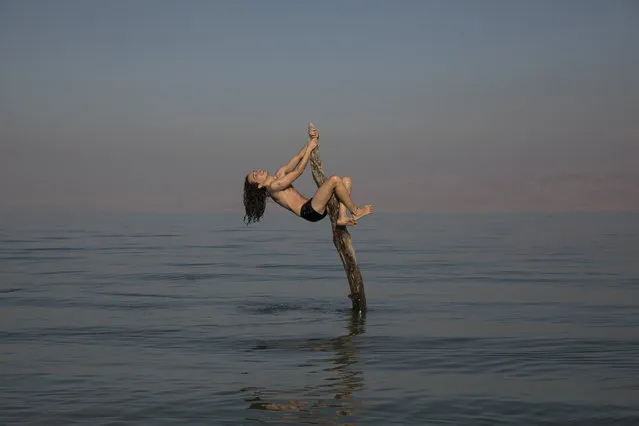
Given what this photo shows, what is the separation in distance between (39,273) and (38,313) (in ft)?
32.5

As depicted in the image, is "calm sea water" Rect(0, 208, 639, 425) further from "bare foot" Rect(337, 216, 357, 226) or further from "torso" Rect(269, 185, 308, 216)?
"torso" Rect(269, 185, 308, 216)

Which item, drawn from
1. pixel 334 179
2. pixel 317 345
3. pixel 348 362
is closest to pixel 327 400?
pixel 348 362

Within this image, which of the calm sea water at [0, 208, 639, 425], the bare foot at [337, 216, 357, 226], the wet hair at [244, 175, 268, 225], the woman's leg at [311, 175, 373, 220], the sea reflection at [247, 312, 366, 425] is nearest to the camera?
the sea reflection at [247, 312, 366, 425]

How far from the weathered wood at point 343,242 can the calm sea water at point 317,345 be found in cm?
42

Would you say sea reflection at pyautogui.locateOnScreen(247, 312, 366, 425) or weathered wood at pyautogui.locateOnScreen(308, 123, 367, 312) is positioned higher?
weathered wood at pyautogui.locateOnScreen(308, 123, 367, 312)

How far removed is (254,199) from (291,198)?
2.72 ft

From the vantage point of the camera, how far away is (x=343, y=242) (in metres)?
17.5

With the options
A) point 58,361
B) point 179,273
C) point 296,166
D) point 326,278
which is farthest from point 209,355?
point 179,273

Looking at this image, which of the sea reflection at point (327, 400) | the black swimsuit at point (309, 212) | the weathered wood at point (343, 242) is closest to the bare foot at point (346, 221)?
the weathered wood at point (343, 242)

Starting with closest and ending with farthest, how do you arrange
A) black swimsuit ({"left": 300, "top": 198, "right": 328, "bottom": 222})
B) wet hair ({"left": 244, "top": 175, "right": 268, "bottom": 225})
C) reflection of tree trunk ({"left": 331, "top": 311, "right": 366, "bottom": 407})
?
reflection of tree trunk ({"left": 331, "top": 311, "right": 366, "bottom": 407}), black swimsuit ({"left": 300, "top": 198, "right": 328, "bottom": 222}), wet hair ({"left": 244, "top": 175, "right": 268, "bottom": 225})

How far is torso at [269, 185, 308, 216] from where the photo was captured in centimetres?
1692

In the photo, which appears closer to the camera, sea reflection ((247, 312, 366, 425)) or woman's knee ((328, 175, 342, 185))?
sea reflection ((247, 312, 366, 425))

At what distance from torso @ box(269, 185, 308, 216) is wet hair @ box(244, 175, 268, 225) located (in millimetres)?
329

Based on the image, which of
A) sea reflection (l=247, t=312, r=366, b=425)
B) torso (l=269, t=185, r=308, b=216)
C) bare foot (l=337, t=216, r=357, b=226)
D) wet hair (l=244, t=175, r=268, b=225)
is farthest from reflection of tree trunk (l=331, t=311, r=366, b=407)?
wet hair (l=244, t=175, r=268, b=225)
